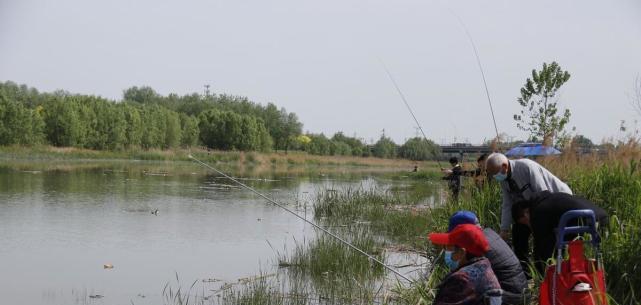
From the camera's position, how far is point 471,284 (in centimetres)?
325

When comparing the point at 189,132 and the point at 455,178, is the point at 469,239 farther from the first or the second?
the point at 189,132

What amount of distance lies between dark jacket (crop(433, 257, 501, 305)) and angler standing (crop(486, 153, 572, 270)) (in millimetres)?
2055

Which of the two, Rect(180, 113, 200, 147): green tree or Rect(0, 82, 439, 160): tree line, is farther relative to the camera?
Rect(180, 113, 200, 147): green tree

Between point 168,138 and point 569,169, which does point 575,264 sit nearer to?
point 569,169

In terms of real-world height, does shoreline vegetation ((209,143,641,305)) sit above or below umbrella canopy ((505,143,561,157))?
below

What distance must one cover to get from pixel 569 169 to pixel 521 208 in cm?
273

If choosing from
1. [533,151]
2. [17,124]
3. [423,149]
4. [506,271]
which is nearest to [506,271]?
[506,271]

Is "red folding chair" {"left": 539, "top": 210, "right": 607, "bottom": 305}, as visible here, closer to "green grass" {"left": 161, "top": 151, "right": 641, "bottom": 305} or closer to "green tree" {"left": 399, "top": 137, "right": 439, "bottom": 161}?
"green grass" {"left": 161, "top": 151, "right": 641, "bottom": 305}

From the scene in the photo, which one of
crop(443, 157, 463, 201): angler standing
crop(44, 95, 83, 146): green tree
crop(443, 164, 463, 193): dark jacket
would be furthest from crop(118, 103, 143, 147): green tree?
crop(443, 164, 463, 193): dark jacket

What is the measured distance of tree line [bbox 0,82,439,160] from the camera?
43.2m

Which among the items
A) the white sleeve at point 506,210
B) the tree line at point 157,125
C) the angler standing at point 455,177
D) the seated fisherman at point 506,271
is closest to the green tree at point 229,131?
→ the tree line at point 157,125

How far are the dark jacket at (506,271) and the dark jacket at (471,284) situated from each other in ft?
2.02

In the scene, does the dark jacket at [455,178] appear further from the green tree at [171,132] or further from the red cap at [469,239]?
the green tree at [171,132]

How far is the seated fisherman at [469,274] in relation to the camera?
10.7ft
